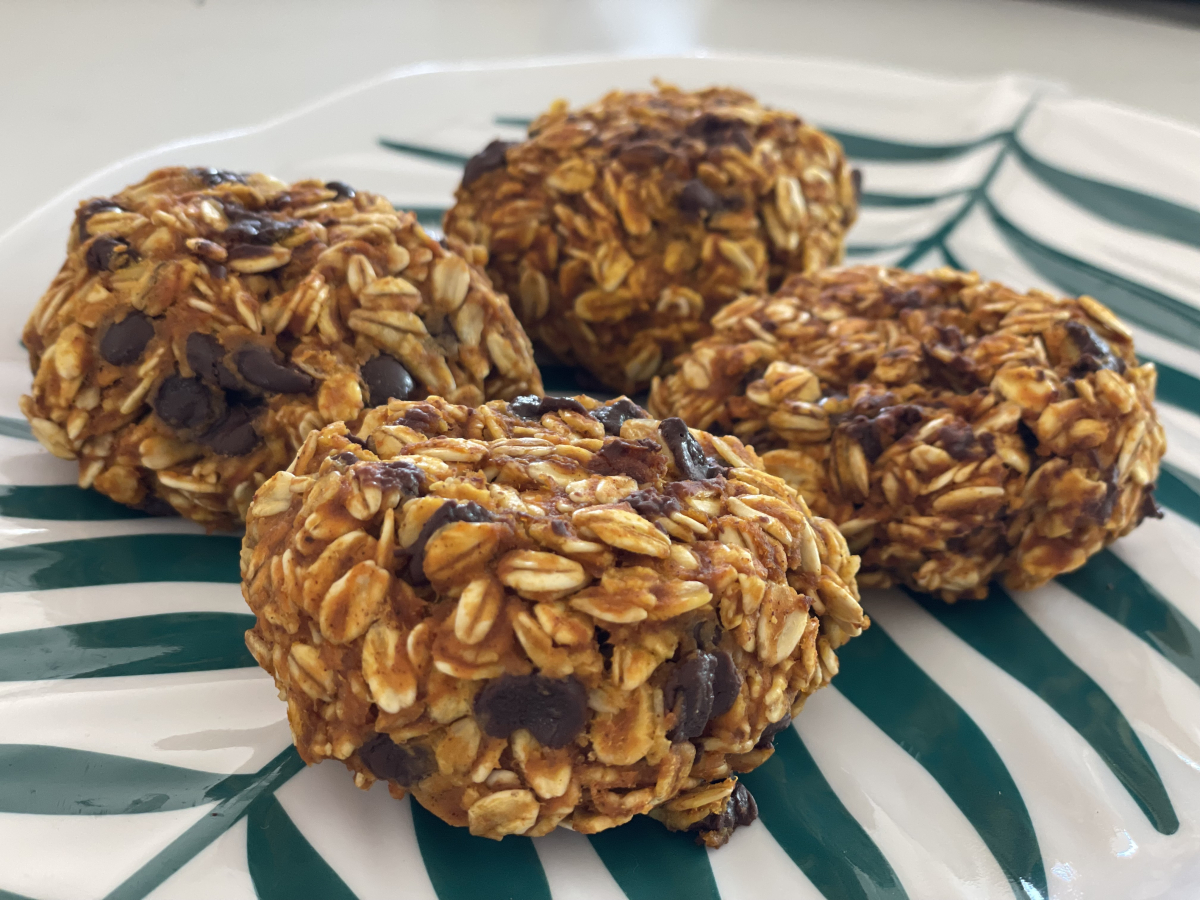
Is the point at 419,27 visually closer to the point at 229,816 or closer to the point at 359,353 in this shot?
the point at 359,353

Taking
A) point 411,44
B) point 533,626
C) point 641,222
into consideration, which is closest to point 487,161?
point 641,222

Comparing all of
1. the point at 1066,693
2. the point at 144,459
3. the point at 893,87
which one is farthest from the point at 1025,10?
the point at 144,459

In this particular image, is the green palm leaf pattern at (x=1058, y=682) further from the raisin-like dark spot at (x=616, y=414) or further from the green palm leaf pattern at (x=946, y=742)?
the raisin-like dark spot at (x=616, y=414)

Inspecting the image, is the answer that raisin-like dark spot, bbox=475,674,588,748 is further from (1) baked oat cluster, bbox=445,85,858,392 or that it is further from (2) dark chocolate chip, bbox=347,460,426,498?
(1) baked oat cluster, bbox=445,85,858,392

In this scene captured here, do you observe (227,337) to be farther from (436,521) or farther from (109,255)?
(436,521)

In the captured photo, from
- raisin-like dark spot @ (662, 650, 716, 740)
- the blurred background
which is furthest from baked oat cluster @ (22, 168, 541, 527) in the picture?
the blurred background
